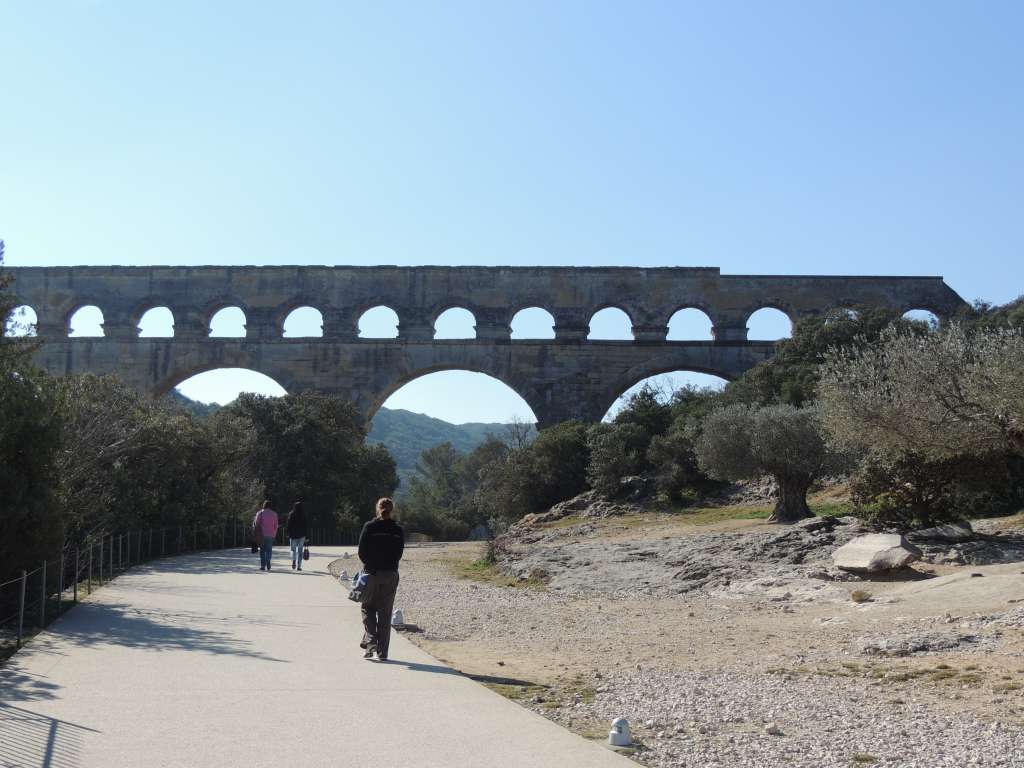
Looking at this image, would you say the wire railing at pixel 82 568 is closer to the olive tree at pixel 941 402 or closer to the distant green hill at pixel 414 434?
the olive tree at pixel 941 402

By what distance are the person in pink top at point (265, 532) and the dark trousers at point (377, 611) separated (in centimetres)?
A: 840

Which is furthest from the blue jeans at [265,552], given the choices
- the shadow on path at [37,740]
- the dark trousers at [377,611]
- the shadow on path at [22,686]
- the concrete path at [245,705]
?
the shadow on path at [37,740]

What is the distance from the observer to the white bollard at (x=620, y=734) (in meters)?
4.96

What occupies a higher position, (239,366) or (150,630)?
(239,366)

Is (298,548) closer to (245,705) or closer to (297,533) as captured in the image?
(297,533)

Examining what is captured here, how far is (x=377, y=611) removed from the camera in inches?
290

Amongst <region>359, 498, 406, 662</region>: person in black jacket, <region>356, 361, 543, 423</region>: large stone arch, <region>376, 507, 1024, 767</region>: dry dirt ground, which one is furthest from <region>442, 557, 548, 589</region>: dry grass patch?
<region>356, 361, 543, 423</region>: large stone arch

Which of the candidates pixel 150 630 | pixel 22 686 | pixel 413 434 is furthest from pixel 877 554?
pixel 413 434

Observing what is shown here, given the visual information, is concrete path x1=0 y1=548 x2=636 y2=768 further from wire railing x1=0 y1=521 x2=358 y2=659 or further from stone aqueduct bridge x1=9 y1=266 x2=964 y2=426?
stone aqueduct bridge x1=9 y1=266 x2=964 y2=426

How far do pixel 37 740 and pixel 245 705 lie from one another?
3.74ft

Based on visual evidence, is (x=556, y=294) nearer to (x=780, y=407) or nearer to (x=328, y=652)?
(x=780, y=407)

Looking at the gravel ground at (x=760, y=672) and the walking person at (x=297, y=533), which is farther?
the walking person at (x=297, y=533)

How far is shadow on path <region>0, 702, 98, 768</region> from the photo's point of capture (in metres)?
4.24

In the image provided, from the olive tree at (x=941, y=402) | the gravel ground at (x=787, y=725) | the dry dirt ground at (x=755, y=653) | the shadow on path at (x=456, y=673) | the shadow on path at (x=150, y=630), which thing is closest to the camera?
the gravel ground at (x=787, y=725)
